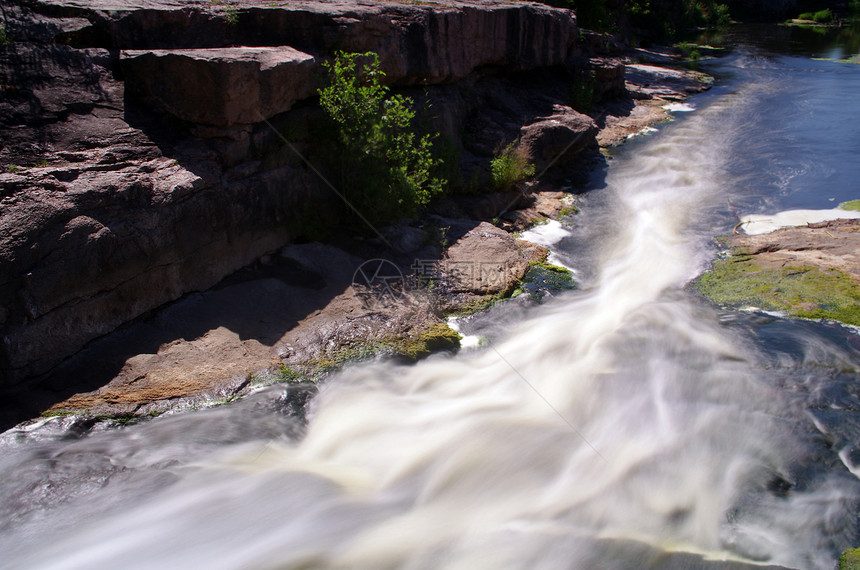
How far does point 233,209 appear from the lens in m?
5.75

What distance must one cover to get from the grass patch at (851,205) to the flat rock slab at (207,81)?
7.48 metres

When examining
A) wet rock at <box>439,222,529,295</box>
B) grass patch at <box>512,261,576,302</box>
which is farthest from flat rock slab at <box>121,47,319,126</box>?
grass patch at <box>512,261,576,302</box>

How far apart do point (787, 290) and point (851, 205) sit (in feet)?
11.1

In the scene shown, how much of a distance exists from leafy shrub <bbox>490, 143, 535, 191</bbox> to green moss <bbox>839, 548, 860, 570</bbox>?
5763mm

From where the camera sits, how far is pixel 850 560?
152 inches

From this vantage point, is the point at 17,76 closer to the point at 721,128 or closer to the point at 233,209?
the point at 233,209

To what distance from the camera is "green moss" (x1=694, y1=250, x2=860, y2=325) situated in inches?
245

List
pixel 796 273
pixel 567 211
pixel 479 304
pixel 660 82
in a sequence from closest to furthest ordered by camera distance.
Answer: pixel 479 304
pixel 796 273
pixel 567 211
pixel 660 82

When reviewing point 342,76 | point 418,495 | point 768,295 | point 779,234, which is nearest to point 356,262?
point 342,76

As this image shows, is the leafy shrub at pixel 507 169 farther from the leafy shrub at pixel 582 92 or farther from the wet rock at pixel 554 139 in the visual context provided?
the leafy shrub at pixel 582 92

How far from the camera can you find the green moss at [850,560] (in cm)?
382

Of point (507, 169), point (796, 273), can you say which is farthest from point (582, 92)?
point (796, 273)

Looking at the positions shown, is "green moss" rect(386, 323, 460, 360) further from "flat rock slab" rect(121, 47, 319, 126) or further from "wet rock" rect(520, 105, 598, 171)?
"wet rock" rect(520, 105, 598, 171)

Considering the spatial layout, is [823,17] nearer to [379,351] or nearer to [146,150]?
[379,351]
